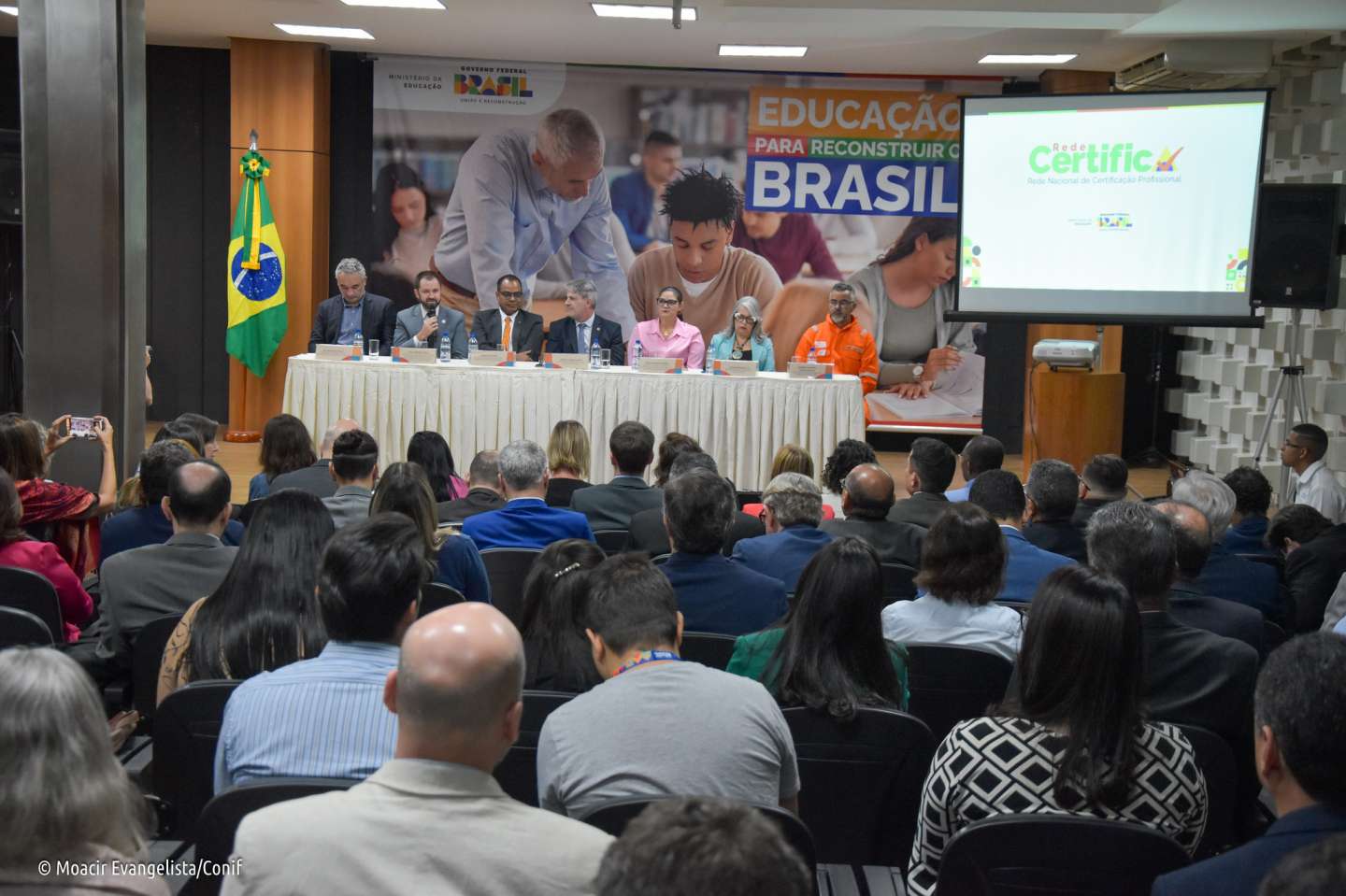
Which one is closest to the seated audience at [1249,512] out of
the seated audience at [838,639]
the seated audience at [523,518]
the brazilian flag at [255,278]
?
the seated audience at [523,518]

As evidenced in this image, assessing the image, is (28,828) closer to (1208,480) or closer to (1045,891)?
(1045,891)

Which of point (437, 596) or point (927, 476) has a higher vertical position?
point (927, 476)

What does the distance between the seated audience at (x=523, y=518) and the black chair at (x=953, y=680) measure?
159 cm

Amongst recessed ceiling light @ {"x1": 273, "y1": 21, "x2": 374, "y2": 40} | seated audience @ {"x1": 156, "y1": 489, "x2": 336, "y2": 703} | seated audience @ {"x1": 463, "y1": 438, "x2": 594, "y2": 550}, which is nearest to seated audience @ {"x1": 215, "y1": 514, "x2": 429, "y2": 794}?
seated audience @ {"x1": 156, "y1": 489, "x2": 336, "y2": 703}

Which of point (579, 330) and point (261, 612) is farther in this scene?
point (579, 330)

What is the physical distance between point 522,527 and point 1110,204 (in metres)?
4.59

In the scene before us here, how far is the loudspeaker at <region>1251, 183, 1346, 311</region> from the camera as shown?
693cm

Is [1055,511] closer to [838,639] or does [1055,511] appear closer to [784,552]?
[784,552]

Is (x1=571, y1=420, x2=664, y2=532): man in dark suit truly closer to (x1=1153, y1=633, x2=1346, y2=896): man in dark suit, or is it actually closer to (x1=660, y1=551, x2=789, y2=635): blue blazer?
(x1=660, y1=551, x2=789, y2=635): blue blazer

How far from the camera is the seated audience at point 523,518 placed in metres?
4.18

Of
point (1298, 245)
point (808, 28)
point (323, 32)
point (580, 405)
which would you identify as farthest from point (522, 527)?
point (323, 32)

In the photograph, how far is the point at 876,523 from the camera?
13.6 ft

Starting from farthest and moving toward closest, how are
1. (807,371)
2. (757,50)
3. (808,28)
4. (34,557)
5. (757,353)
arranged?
(757,50) < (808,28) < (757,353) < (807,371) < (34,557)

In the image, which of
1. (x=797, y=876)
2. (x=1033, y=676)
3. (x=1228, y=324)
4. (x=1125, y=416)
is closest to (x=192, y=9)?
(x=1228, y=324)
